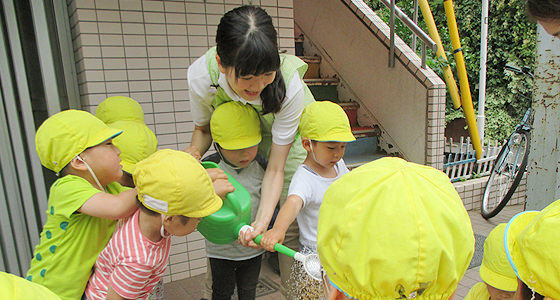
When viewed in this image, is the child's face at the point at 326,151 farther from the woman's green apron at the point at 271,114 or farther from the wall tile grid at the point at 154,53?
the wall tile grid at the point at 154,53

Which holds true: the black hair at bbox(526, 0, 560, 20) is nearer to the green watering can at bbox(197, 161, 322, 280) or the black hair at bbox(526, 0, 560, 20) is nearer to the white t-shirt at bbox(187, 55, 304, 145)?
the white t-shirt at bbox(187, 55, 304, 145)

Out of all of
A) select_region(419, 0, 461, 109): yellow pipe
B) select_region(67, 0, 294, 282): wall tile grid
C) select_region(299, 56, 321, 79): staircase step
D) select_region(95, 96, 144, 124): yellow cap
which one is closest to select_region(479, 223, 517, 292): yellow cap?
select_region(95, 96, 144, 124): yellow cap

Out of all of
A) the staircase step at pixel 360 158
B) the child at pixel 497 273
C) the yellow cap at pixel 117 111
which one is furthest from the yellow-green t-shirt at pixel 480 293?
the staircase step at pixel 360 158

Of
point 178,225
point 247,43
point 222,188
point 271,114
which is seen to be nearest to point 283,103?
point 271,114

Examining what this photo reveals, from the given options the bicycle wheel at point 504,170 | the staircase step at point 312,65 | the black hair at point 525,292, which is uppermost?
the staircase step at point 312,65

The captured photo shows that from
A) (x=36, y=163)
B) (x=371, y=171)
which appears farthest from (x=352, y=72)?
(x=371, y=171)

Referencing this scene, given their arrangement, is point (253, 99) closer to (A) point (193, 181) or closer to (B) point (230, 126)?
(B) point (230, 126)

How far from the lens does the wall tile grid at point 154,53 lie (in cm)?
238

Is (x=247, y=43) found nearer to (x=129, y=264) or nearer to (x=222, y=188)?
(x=222, y=188)

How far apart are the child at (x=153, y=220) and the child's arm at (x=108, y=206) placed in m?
0.05

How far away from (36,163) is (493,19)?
897 cm

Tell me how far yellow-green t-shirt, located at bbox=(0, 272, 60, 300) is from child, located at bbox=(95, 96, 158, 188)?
1.22m

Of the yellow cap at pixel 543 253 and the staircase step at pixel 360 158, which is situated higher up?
the yellow cap at pixel 543 253

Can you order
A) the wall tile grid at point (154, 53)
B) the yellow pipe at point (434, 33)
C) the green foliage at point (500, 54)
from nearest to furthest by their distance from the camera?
the wall tile grid at point (154, 53) → the yellow pipe at point (434, 33) → the green foliage at point (500, 54)
